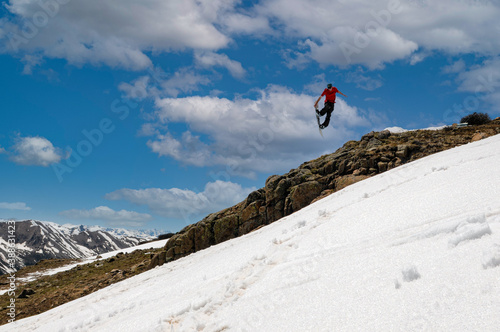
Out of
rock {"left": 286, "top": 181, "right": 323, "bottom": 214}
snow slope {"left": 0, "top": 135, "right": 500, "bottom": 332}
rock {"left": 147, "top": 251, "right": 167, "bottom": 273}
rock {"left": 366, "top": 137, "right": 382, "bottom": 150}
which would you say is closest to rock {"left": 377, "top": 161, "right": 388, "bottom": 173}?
rock {"left": 366, "top": 137, "right": 382, "bottom": 150}

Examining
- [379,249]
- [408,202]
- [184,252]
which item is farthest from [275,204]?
[379,249]

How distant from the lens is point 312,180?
83.6ft

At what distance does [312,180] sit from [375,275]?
20.7 m

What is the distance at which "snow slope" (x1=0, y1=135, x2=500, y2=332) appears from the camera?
12.8ft

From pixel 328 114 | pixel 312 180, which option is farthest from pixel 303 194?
pixel 328 114

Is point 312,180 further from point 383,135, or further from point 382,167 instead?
point 383,135

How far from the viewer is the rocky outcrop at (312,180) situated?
2402 centimetres

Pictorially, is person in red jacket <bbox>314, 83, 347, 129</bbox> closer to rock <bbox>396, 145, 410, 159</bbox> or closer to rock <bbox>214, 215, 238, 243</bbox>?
rock <bbox>396, 145, 410, 159</bbox>

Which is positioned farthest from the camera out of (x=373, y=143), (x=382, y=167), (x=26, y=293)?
(x=26, y=293)

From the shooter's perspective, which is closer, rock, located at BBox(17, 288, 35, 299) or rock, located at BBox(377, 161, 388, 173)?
rock, located at BBox(377, 161, 388, 173)

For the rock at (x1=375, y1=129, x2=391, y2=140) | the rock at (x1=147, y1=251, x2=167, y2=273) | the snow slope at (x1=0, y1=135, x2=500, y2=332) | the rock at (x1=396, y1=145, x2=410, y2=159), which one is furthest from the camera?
the rock at (x1=375, y1=129, x2=391, y2=140)

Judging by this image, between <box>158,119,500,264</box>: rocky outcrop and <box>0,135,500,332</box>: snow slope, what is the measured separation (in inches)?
535

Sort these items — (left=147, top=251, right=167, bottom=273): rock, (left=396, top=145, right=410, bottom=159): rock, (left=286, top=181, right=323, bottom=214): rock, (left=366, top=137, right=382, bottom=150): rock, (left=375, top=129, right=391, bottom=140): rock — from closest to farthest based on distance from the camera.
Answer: (left=286, top=181, right=323, bottom=214): rock → (left=396, top=145, right=410, bottom=159): rock → (left=366, top=137, right=382, bottom=150): rock → (left=147, top=251, right=167, bottom=273): rock → (left=375, top=129, right=391, bottom=140): rock

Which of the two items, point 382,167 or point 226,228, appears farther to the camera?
point 226,228
